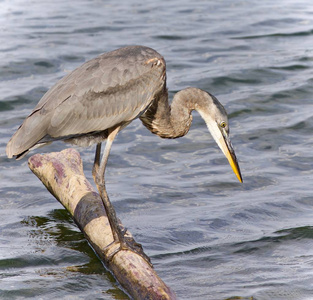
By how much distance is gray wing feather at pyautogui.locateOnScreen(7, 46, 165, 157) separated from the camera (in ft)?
20.9

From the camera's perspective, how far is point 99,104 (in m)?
6.59

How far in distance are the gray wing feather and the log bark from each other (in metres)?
0.65

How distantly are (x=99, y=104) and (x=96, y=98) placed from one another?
0.22 feet

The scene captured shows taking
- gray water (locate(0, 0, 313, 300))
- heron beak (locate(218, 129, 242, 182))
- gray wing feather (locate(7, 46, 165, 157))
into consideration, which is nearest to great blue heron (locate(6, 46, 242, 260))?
gray wing feather (locate(7, 46, 165, 157))

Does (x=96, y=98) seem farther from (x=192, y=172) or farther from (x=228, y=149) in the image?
(x=192, y=172)

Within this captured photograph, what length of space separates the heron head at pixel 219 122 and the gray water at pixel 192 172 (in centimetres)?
82

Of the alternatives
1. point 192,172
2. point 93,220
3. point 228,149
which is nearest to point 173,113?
point 228,149

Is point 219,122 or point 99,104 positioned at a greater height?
point 99,104

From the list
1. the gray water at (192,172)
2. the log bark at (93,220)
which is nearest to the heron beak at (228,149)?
the gray water at (192,172)

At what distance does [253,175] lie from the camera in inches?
348

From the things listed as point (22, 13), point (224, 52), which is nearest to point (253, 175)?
point (224, 52)

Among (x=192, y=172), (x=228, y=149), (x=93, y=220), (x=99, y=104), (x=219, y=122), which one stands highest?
(x=99, y=104)

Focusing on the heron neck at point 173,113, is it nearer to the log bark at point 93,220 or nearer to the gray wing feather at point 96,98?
the gray wing feather at point 96,98

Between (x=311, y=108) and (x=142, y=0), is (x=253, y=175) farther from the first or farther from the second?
(x=142, y=0)
